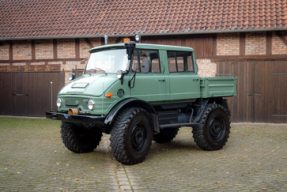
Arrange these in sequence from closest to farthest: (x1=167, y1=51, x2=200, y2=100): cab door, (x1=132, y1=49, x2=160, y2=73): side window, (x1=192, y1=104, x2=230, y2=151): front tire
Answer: (x1=132, y1=49, x2=160, y2=73): side window < (x1=167, y1=51, x2=200, y2=100): cab door < (x1=192, y1=104, x2=230, y2=151): front tire

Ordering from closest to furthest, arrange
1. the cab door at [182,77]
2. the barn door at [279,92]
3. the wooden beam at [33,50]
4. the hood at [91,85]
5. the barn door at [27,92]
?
the hood at [91,85] → the cab door at [182,77] → the barn door at [279,92] → the barn door at [27,92] → the wooden beam at [33,50]

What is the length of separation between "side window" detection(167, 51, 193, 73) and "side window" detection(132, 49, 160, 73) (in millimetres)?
379

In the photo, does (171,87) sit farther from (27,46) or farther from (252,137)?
(27,46)

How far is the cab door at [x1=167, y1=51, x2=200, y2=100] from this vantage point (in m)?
8.00

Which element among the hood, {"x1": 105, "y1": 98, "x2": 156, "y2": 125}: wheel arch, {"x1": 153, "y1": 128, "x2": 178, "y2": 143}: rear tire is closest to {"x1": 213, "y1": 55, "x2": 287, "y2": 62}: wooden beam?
{"x1": 153, "y1": 128, "x2": 178, "y2": 143}: rear tire

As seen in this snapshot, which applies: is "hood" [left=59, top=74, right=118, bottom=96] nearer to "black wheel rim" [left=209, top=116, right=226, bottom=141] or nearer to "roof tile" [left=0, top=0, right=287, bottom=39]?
"black wheel rim" [left=209, top=116, right=226, bottom=141]

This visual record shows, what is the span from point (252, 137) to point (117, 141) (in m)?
5.20

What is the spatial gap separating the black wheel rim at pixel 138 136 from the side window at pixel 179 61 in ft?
5.35

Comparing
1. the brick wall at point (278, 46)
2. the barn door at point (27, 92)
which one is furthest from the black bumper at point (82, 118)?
the brick wall at point (278, 46)

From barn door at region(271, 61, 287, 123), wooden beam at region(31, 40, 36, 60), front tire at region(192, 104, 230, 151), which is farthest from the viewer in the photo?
wooden beam at region(31, 40, 36, 60)

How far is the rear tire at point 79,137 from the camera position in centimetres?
773

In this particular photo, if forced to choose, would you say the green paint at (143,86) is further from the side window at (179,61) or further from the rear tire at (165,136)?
the rear tire at (165,136)

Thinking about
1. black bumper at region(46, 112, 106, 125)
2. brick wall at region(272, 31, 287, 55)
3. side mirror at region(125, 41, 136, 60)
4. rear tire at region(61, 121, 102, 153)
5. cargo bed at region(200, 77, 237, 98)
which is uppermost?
brick wall at region(272, 31, 287, 55)

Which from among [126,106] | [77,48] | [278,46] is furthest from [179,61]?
[77,48]
